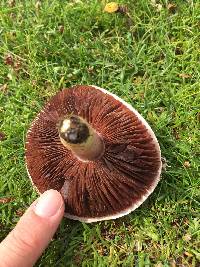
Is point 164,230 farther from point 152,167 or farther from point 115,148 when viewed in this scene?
point 115,148

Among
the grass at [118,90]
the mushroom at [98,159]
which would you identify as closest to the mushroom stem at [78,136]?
the mushroom at [98,159]

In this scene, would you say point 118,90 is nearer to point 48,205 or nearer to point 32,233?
point 48,205

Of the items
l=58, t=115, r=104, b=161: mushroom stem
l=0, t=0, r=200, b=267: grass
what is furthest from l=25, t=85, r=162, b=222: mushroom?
l=0, t=0, r=200, b=267: grass

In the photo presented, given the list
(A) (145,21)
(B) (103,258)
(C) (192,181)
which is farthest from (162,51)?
(B) (103,258)

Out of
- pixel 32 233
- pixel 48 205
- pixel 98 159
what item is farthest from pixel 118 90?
pixel 32 233

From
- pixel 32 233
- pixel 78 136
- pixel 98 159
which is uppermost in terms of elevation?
pixel 78 136
